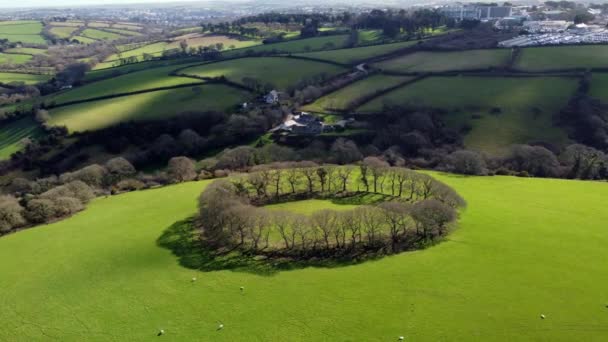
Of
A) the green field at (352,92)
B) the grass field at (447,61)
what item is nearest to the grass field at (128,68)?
the green field at (352,92)

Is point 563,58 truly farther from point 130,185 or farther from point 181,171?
point 130,185

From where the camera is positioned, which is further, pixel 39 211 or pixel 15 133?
pixel 15 133

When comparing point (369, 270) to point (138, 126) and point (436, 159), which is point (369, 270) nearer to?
point (436, 159)

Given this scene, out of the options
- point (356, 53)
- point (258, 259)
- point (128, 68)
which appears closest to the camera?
point (258, 259)

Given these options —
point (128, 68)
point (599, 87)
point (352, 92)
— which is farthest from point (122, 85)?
point (599, 87)

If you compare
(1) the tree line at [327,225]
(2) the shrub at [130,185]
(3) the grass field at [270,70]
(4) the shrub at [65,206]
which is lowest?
(2) the shrub at [130,185]

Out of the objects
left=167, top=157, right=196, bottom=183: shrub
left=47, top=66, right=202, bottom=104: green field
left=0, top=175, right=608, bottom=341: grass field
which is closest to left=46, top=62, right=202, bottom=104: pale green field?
left=47, top=66, right=202, bottom=104: green field

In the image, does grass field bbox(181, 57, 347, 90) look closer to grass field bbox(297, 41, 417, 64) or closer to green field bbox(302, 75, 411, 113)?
grass field bbox(297, 41, 417, 64)

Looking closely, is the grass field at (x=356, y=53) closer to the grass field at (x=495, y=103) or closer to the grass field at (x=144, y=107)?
the grass field at (x=495, y=103)
